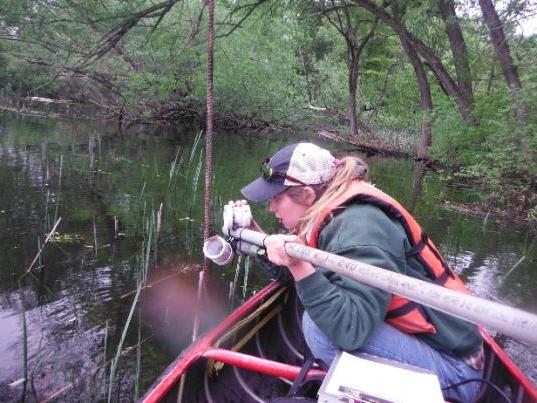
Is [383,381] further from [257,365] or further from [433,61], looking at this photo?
[433,61]

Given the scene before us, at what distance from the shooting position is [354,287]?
1738 mm

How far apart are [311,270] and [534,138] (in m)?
7.93

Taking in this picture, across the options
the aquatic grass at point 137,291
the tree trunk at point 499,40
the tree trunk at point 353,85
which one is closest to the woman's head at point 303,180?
the aquatic grass at point 137,291

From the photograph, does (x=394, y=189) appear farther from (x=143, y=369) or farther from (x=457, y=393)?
(x=457, y=393)

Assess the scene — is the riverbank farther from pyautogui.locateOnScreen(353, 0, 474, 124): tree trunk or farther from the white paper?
the white paper

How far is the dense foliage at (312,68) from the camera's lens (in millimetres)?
9055

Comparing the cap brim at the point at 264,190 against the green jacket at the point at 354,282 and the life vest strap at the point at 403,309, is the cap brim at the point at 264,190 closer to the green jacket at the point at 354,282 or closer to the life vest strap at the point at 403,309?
the green jacket at the point at 354,282

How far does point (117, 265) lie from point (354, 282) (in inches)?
164

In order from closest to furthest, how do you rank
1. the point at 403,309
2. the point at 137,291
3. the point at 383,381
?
the point at 383,381, the point at 403,309, the point at 137,291

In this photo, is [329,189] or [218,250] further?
[218,250]

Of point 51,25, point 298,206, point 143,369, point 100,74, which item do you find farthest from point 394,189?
point 100,74

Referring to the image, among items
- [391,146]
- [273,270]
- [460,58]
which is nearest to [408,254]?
[273,270]

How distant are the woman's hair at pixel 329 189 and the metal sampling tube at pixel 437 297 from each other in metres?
0.33

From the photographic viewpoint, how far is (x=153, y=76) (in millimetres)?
18469
